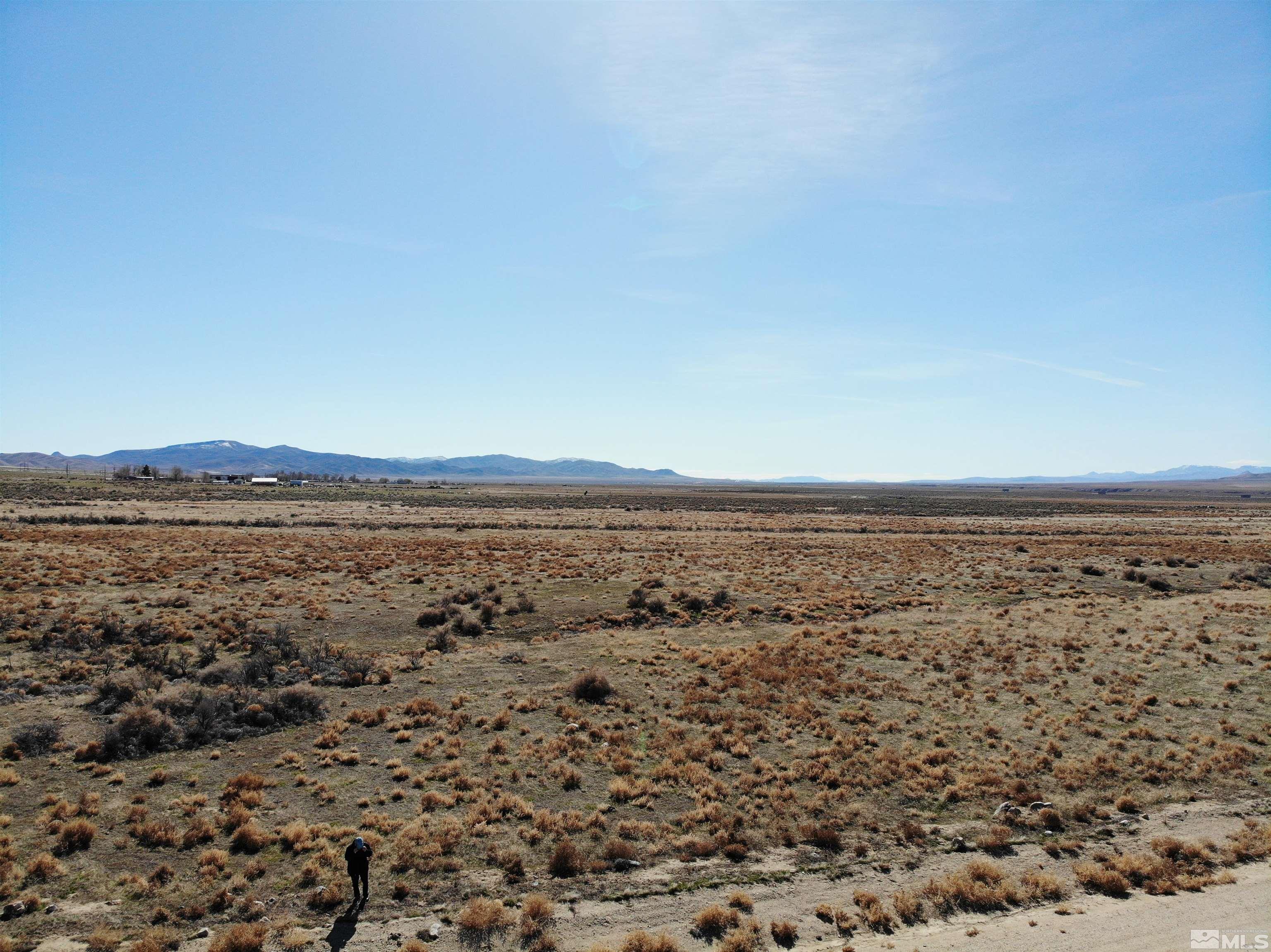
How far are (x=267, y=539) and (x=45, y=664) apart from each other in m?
32.4

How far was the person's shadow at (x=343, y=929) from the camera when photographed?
8.26 meters

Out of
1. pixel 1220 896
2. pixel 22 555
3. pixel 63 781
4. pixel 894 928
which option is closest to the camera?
pixel 894 928

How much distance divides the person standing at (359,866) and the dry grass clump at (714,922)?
16.1 feet

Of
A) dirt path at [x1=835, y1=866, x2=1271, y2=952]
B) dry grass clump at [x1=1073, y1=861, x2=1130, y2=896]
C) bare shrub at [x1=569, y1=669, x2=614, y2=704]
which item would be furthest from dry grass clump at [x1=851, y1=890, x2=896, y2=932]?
bare shrub at [x1=569, y1=669, x2=614, y2=704]

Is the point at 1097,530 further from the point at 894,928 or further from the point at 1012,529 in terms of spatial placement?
the point at 894,928

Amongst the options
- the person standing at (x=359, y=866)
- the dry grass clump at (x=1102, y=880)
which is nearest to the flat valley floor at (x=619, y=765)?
the dry grass clump at (x=1102, y=880)

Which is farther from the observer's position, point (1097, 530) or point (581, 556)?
point (1097, 530)

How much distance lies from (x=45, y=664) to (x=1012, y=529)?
287 feet

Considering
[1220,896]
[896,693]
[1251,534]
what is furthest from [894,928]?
[1251,534]

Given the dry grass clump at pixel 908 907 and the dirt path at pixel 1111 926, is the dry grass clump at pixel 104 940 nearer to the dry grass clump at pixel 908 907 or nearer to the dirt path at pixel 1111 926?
the dirt path at pixel 1111 926

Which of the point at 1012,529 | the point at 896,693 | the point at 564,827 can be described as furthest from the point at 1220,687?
the point at 1012,529

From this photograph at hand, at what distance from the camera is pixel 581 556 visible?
45.6 m

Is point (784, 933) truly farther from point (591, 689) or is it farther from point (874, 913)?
point (591, 689)

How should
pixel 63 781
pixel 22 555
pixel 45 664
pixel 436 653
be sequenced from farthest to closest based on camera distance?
pixel 22 555, pixel 436 653, pixel 45 664, pixel 63 781
